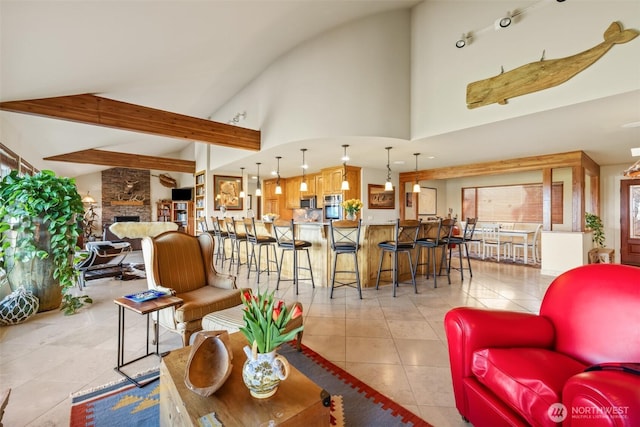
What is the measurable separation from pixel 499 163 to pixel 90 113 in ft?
24.3

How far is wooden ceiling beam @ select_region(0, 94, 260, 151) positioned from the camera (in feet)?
11.5

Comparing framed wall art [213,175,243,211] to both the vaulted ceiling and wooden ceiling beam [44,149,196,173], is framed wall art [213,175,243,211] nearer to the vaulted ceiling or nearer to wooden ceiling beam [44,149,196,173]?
wooden ceiling beam [44,149,196,173]

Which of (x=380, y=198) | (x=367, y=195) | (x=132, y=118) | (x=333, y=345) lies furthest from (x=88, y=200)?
(x=333, y=345)

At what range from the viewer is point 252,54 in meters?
4.68

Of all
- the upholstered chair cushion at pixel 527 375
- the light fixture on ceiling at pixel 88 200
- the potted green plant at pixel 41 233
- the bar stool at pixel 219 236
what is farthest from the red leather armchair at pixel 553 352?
the light fixture on ceiling at pixel 88 200

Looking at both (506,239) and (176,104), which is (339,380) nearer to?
(176,104)

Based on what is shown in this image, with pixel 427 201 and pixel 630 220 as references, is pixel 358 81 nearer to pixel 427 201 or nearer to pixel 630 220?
pixel 427 201

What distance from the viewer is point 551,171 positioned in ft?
17.7

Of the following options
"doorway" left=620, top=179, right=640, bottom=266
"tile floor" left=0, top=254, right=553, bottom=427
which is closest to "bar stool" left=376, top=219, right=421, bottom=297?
"tile floor" left=0, top=254, right=553, bottom=427

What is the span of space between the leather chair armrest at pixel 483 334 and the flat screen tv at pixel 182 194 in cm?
1140

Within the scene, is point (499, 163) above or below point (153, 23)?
below

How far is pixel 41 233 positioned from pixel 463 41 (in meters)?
5.69

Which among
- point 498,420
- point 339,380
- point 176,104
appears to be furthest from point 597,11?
point 176,104

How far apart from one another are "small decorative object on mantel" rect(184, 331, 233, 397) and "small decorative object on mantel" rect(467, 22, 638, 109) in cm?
381
